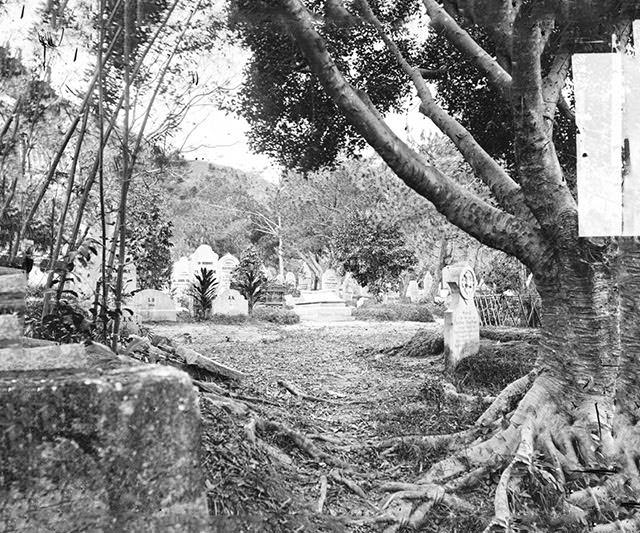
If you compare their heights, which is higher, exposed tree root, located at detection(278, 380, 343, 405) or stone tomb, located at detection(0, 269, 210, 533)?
stone tomb, located at detection(0, 269, 210, 533)

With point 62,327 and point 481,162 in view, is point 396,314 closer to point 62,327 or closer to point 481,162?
point 481,162

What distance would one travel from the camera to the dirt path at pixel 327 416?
8.48ft

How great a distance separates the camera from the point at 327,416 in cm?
487

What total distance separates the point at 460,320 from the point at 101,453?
6575mm

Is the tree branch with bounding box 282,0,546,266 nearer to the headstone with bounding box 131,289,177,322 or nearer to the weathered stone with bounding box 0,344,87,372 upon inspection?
the weathered stone with bounding box 0,344,87,372

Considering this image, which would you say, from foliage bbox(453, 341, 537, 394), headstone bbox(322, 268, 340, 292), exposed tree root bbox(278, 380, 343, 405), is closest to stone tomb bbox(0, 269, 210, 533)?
exposed tree root bbox(278, 380, 343, 405)

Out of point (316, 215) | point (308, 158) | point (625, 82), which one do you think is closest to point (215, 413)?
point (625, 82)

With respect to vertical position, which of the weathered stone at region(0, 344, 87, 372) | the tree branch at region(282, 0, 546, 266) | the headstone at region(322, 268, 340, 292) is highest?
the tree branch at region(282, 0, 546, 266)

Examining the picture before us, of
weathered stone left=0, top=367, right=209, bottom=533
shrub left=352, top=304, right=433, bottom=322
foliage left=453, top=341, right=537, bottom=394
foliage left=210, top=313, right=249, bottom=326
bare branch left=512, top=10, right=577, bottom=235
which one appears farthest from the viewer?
shrub left=352, top=304, right=433, bottom=322

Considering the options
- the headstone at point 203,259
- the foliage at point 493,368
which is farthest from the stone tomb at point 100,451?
the headstone at point 203,259

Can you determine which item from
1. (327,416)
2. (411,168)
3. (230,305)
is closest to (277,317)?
(230,305)

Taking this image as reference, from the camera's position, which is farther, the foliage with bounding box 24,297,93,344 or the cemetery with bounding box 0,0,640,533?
the foliage with bounding box 24,297,93,344

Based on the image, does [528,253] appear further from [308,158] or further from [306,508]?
[308,158]

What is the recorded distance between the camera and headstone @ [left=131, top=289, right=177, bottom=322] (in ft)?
41.0
